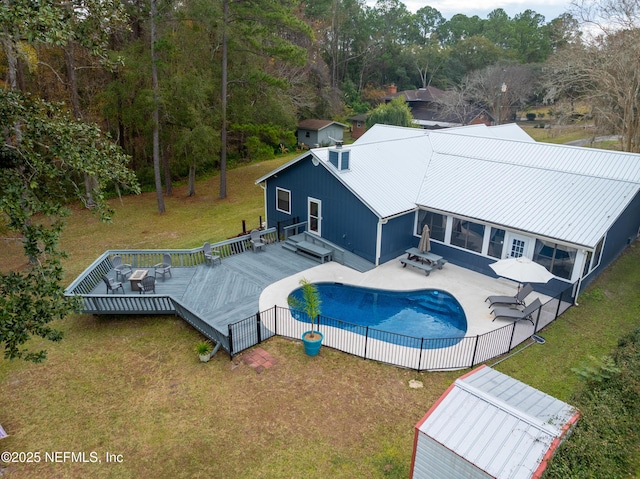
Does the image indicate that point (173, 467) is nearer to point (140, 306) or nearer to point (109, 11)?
point (140, 306)

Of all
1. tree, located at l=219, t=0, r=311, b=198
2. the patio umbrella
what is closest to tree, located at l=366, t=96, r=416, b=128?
tree, located at l=219, t=0, r=311, b=198

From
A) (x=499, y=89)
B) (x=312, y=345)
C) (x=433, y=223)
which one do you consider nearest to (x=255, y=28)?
(x=433, y=223)

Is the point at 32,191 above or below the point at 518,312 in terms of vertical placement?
above

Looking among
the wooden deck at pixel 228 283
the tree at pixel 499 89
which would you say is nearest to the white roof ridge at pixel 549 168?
the wooden deck at pixel 228 283

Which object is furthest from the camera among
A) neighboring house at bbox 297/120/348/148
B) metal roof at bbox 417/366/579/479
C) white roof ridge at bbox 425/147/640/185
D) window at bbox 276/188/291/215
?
neighboring house at bbox 297/120/348/148

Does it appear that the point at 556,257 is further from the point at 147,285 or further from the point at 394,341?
Answer: the point at 147,285

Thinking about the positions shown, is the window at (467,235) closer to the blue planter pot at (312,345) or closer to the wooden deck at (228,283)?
the wooden deck at (228,283)

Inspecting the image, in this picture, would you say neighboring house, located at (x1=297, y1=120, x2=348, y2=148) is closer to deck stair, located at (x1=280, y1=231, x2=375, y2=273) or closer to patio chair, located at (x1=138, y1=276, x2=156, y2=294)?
deck stair, located at (x1=280, y1=231, x2=375, y2=273)
